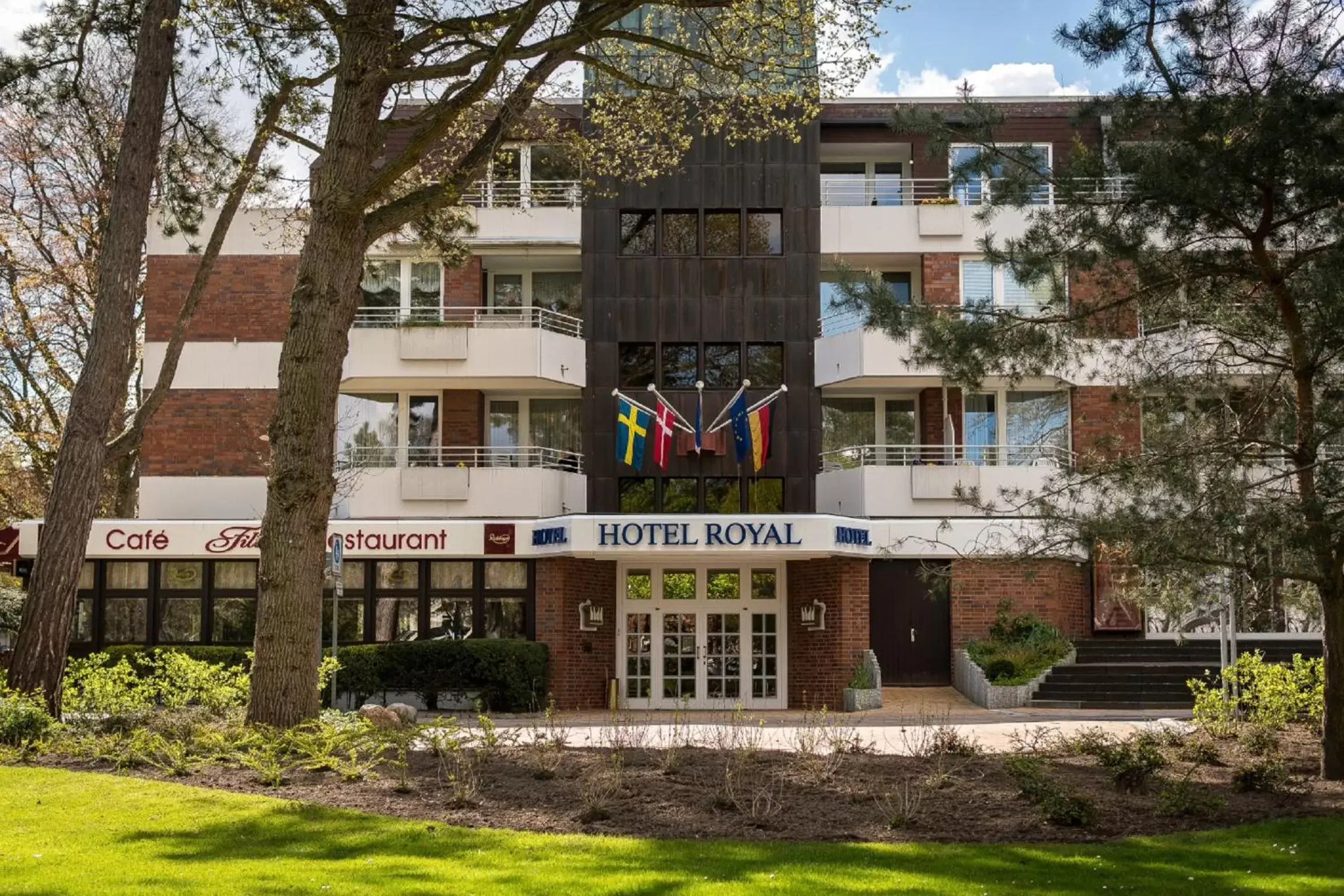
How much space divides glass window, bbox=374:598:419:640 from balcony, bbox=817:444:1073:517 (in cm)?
822

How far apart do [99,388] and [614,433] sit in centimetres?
1369

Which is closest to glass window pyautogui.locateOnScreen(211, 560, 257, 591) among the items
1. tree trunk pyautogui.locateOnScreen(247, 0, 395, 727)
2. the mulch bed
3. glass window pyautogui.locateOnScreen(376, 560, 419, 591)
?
glass window pyautogui.locateOnScreen(376, 560, 419, 591)

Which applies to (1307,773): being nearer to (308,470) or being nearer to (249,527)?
(308,470)

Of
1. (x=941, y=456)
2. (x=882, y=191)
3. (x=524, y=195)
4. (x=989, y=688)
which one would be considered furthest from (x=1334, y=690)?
(x=524, y=195)

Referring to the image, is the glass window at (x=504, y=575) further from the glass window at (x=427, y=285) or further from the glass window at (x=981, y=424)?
the glass window at (x=981, y=424)

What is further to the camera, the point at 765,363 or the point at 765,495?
the point at 765,363

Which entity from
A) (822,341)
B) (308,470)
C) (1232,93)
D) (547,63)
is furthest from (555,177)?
(1232,93)

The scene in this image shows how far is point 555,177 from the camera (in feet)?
98.9

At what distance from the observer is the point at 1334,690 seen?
13297 millimetres

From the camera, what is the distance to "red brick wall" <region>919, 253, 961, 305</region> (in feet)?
95.8

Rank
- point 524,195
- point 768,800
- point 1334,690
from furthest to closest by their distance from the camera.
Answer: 1. point 524,195
2. point 1334,690
3. point 768,800

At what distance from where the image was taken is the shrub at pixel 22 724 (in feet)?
46.3

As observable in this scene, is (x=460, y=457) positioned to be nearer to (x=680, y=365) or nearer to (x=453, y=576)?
(x=453, y=576)

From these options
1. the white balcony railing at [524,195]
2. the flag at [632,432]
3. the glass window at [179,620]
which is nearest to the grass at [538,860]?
the glass window at [179,620]
